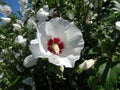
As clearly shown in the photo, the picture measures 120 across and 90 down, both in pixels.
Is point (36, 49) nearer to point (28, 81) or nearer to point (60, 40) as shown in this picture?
point (60, 40)

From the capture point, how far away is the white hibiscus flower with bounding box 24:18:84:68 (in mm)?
2545

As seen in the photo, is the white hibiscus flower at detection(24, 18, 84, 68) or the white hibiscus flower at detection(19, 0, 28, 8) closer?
the white hibiscus flower at detection(24, 18, 84, 68)

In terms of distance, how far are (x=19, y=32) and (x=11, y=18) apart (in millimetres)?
578

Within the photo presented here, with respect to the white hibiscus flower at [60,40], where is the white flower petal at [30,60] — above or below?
below

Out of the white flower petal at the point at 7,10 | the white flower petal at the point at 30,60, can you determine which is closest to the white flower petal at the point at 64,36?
the white flower petal at the point at 30,60

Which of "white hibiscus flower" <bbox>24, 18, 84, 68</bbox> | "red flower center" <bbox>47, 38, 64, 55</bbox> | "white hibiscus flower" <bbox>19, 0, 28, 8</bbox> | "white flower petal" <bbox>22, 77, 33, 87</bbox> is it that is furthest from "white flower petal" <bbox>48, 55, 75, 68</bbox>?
"white hibiscus flower" <bbox>19, 0, 28, 8</bbox>

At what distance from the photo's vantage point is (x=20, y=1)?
5.21 metres

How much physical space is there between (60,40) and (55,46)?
0.19 ft

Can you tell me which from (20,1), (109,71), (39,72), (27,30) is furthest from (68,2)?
(20,1)

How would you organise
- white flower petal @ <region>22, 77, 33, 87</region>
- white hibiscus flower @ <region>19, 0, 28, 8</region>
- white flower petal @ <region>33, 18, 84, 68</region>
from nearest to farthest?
white flower petal @ <region>33, 18, 84, 68</region> < white flower petal @ <region>22, 77, 33, 87</region> < white hibiscus flower @ <region>19, 0, 28, 8</region>

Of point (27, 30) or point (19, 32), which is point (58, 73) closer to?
point (27, 30)

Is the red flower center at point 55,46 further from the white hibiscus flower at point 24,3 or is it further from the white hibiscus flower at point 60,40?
the white hibiscus flower at point 24,3

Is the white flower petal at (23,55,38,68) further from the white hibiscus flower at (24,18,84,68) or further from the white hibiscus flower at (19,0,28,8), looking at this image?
the white hibiscus flower at (19,0,28,8)

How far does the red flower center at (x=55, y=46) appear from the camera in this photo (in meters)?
2.60
